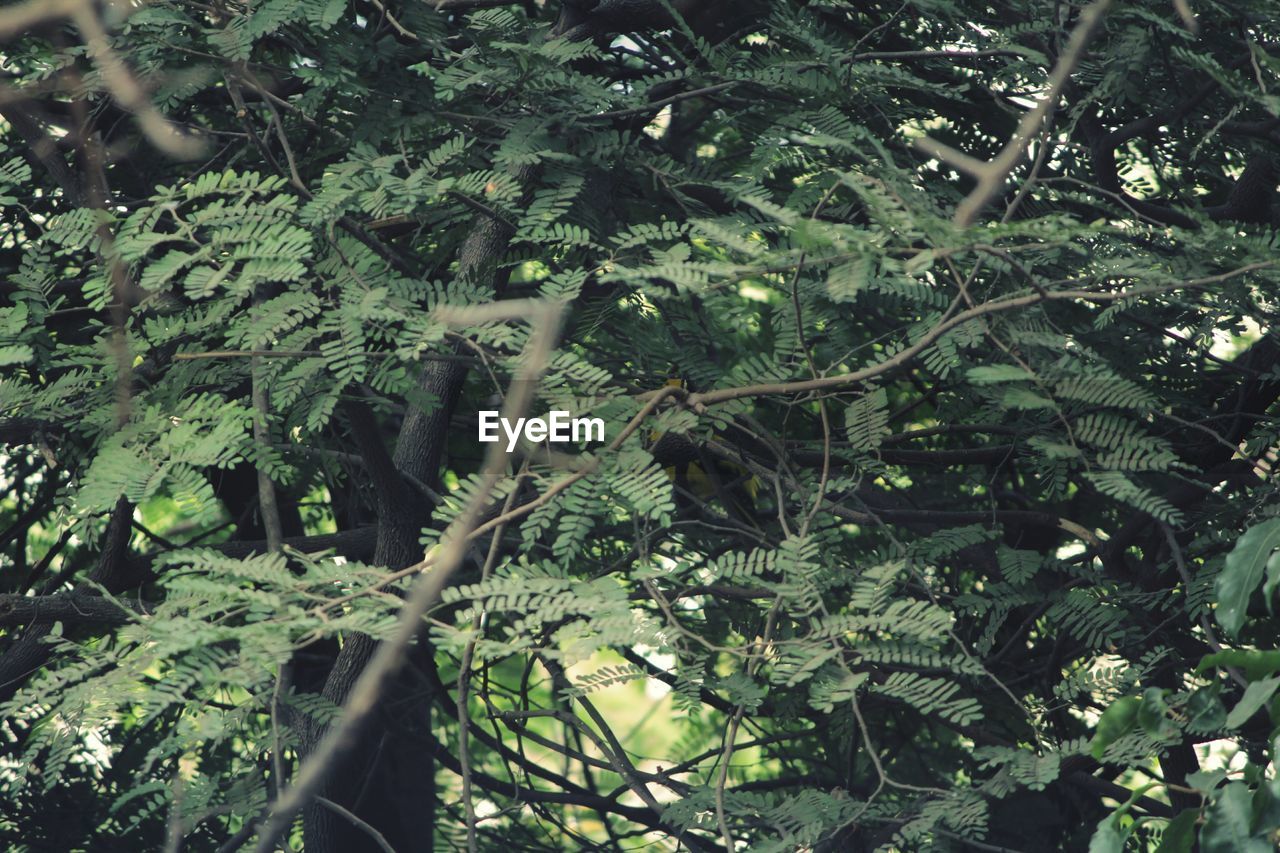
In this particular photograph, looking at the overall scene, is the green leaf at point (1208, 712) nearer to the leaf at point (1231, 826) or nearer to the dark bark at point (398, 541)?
the leaf at point (1231, 826)

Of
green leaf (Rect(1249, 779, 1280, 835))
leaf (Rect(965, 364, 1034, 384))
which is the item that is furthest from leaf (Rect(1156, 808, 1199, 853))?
leaf (Rect(965, 364, 1034, 384))

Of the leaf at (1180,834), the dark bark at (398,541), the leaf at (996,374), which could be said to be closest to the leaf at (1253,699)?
the leaf at (1180,834)

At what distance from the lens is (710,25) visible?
3826mm

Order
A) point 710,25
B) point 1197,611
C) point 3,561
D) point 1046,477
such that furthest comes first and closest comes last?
point 3,561
point 710,25
point 1046,477
point 1197,611

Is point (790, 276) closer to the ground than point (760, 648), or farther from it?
farther from it

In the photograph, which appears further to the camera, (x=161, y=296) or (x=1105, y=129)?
(x=1105, y=129)

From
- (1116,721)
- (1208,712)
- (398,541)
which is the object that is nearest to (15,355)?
(398,541)

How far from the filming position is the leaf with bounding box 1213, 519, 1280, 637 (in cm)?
198

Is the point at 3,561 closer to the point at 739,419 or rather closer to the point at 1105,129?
the point at 739,419

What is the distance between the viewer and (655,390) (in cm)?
279

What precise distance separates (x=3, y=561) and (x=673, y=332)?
2.64 metres

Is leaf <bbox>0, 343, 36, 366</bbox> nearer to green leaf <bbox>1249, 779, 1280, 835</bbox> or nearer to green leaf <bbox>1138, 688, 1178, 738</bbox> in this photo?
green leaf <bbox>1138, 688, 1178, 738</bbox>

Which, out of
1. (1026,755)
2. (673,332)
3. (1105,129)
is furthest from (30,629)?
(1105,129)

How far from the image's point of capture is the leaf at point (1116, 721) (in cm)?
194
